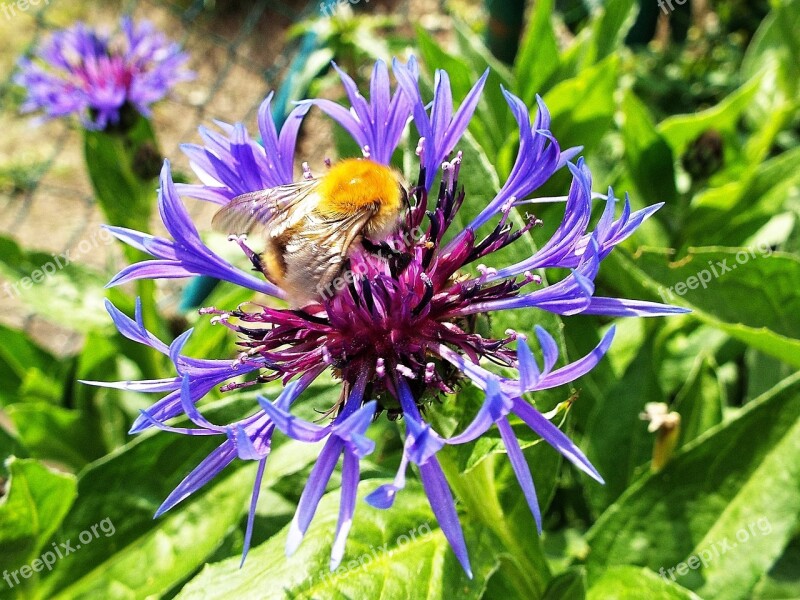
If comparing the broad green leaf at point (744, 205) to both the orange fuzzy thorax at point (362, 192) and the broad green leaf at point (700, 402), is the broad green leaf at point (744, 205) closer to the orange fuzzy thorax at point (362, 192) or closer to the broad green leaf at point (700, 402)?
the broad green leaf at point (700, 402)

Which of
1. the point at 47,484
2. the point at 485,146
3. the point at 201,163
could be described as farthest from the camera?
the point at 485,146

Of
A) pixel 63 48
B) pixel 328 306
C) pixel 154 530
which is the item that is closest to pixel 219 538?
pixel 154 530

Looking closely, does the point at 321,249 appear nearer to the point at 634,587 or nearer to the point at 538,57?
the point at 634,587

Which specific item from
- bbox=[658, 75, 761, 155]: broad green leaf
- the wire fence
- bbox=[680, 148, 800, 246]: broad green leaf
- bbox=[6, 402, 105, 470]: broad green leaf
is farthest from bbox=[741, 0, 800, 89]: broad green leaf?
the wire fence

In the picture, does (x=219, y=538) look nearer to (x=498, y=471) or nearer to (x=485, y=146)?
(x=498, y=471)

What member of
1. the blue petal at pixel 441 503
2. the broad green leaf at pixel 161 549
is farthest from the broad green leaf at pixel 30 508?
the blue petal at pixel 441 503
